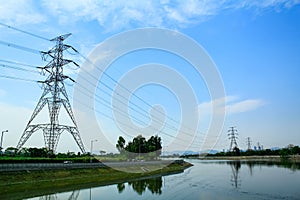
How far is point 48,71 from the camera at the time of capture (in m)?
45.9

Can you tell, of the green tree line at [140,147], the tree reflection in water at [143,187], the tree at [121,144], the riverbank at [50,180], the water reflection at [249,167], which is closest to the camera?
the riverbank at [50,180]

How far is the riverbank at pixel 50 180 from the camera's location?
28.5 m

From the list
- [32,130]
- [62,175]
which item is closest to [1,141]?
[32,130]

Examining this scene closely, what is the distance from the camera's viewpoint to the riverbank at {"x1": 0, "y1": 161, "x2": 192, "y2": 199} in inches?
1121

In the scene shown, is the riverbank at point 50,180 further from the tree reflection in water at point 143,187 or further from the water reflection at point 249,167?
the water reflection at point 249,167

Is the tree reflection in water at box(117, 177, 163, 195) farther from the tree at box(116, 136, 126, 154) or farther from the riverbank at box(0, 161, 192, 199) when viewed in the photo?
the tree at box(116, 136, 126, 154)

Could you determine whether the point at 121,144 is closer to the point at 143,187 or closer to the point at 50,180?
the point at 143,187

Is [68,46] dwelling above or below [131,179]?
above

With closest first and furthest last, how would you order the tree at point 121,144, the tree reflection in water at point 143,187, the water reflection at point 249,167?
the tree reflection in water at point 143,187
the water reflection at point 249,167
the tree at point 121,144

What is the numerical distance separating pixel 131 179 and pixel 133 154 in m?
48.4

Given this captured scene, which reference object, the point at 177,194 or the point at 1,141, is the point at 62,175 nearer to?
the point at 177,194

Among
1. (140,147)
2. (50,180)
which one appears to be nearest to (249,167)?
(140,147)

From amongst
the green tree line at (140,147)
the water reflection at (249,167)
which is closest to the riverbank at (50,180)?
the water reflection at (249,167)

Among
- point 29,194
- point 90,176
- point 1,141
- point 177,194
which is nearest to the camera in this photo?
point 29,194
